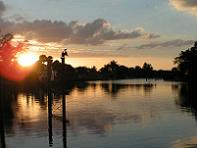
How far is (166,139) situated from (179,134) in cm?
320

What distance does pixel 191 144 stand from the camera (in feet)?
116

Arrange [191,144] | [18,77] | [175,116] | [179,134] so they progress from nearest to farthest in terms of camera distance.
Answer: [191,144] < [179,134] < [175,116] < [18,77]

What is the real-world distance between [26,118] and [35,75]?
12668cm

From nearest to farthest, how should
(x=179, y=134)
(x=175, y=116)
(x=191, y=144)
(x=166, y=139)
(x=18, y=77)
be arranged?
1. (x=191, y=144)
2. (x=166, y=139)
3. (x=179, y=134)
4. (x=175, y=116)
5. (x=18, y=77)

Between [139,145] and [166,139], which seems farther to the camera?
[166,139]

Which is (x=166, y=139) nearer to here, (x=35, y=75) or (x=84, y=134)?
(x=84, y=134)

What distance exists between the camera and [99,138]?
129 feet

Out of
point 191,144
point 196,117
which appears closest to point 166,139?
point 191,144

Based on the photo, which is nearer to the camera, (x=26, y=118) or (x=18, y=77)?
(x=26, y=118)

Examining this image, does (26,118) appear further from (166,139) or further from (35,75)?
(35,75)

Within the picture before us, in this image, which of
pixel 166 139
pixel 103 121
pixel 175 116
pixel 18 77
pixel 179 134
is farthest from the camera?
pixel 18 77

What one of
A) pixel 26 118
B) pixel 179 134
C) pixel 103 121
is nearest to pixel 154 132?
pixel 179 134

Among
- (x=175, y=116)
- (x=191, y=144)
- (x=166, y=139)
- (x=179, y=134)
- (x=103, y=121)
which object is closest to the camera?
(x=191, y=144)

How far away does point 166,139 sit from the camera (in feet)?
125
